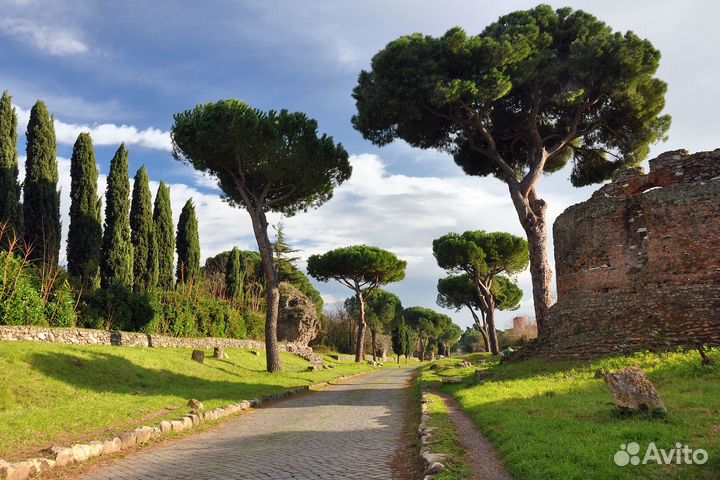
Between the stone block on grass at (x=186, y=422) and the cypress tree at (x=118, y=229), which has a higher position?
the cypress tree at (x=118, y=229)

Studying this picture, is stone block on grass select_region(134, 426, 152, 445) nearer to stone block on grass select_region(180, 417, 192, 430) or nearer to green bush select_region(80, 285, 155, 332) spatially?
stone block on grass select_region(180, 417, 192, 430)

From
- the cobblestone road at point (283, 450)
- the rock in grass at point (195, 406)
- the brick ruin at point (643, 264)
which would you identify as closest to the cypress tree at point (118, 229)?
the rock in grass at point (195, 406)

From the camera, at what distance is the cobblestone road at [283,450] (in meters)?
6.45

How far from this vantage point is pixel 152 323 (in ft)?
69.2

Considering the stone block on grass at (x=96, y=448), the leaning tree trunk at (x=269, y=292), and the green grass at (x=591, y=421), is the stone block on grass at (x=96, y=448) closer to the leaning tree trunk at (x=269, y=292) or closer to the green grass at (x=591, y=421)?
the green grass at (x=591, y=421)

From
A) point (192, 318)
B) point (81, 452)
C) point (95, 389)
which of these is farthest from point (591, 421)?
point (192, 318)

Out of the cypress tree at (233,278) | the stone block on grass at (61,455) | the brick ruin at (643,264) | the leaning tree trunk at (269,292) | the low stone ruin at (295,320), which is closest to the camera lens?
the stone block on grass at (61,455)

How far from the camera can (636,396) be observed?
755 cm

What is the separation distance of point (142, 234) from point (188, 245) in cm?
545

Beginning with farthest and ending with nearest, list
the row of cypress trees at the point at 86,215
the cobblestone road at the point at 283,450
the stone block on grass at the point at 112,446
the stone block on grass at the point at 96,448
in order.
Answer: the row of cypress trees at the point at 86,215, the stone block on grass at the point at 112,446, the stone block on grass at the point at 96,448, the cobblestone road at the point at 283,450

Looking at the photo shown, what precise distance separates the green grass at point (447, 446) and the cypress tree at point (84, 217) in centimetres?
1853

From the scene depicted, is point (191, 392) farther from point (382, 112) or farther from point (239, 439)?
point (382, 112)

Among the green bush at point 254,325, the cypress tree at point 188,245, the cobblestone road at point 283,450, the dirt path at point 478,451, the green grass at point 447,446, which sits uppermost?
the cypress tree at point 188,245
